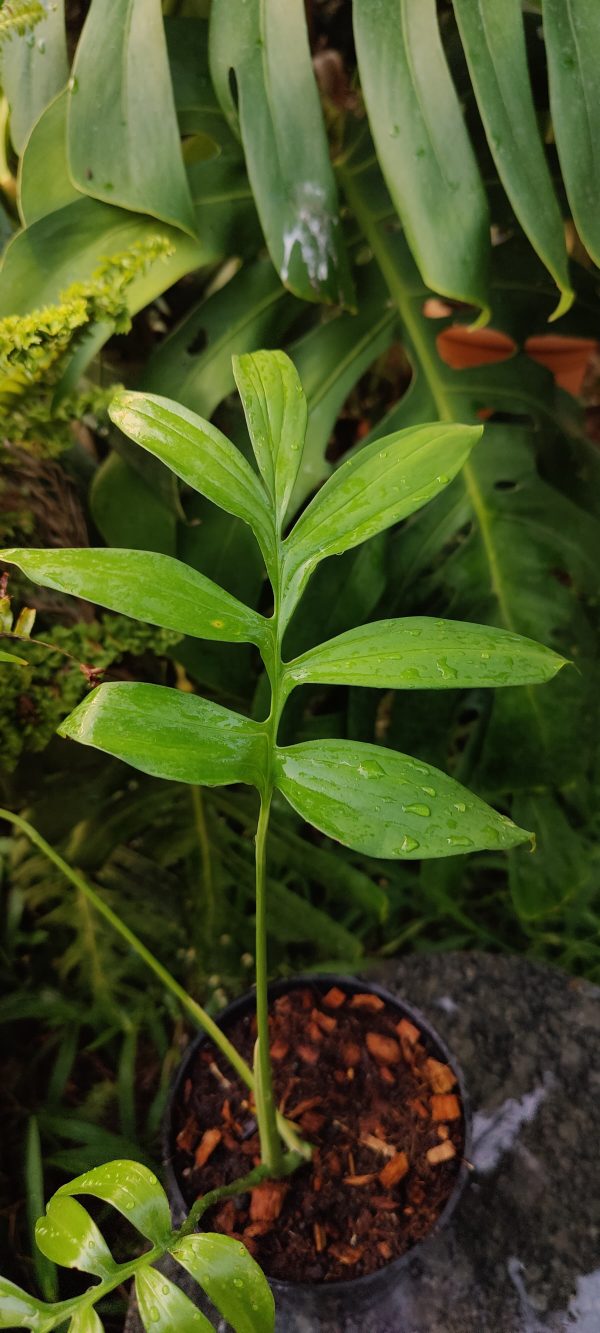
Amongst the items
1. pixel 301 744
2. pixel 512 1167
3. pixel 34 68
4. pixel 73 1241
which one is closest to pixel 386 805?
pixel 301 744

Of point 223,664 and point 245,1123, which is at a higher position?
point 223,664

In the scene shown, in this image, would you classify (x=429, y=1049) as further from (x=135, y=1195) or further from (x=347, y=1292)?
(x=135, y=1195)

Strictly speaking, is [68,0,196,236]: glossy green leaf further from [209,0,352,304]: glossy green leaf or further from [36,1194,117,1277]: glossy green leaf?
[36,1194,117,1277]: glossy green leaf

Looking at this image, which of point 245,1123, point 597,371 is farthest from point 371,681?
point 597,371

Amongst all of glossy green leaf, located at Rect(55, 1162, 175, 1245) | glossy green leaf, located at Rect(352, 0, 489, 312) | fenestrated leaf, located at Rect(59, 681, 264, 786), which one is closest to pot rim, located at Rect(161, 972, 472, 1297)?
glossy green leaf, located at Rect(55, 1162, 175, 1245)

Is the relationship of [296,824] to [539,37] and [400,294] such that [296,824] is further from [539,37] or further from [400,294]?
[539,37]

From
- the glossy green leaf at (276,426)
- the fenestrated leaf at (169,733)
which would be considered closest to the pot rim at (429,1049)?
the fenestrated leaf at (169,733)
